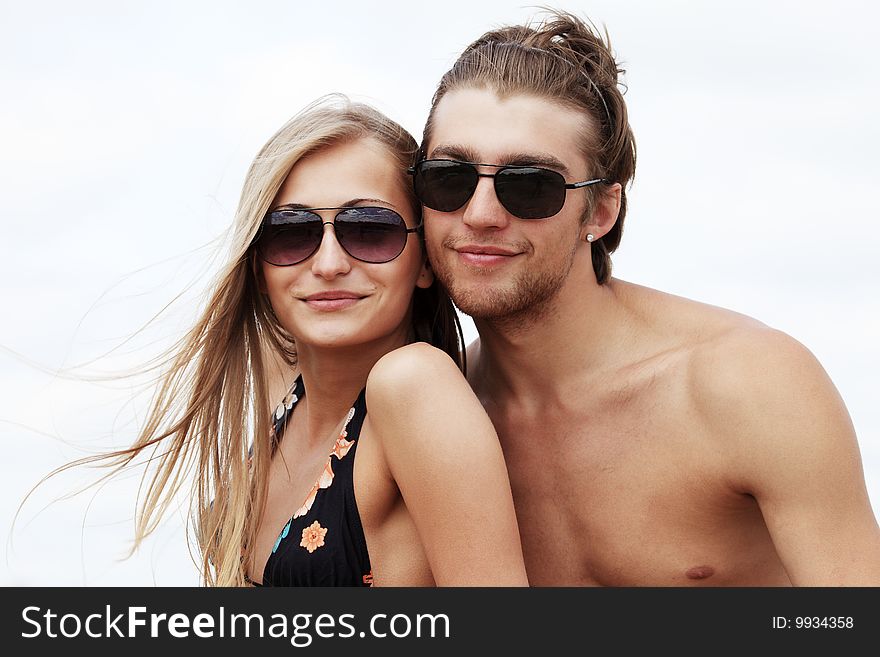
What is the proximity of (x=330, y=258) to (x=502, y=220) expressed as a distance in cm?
77

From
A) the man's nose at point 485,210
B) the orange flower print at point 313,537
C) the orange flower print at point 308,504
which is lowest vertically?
the orange flower print at point 313,537

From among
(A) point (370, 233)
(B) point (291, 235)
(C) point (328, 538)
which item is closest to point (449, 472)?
(C) point (328, 538)

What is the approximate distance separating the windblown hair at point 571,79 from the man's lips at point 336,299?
0.80m

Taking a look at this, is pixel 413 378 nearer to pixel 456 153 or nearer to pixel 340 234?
pixel 340 234

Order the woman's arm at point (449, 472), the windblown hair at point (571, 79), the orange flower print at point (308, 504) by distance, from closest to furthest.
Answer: the woman's arm at point (449, 472) → the orange flower print at point (308, 504) → the windblown hair at point (571, 79)

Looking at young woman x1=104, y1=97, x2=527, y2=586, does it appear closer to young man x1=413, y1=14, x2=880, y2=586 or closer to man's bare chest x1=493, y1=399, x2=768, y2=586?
young man x1=413, y1=14, x2=880, y2=586

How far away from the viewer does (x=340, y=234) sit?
14.5 ft

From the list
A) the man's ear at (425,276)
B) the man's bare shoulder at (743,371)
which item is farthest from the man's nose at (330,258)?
the man's bare shoulder at (743,371)

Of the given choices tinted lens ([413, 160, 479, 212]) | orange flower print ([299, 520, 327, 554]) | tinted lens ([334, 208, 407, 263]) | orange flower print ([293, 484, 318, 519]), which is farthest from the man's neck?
orange flower print ([299, 520, 327, 554])

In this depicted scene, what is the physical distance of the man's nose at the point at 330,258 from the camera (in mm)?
4398

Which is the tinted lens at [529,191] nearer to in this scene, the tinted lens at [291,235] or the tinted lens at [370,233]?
the tinted lens at [370,233]

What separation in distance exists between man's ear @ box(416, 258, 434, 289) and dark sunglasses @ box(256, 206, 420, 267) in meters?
0.24
